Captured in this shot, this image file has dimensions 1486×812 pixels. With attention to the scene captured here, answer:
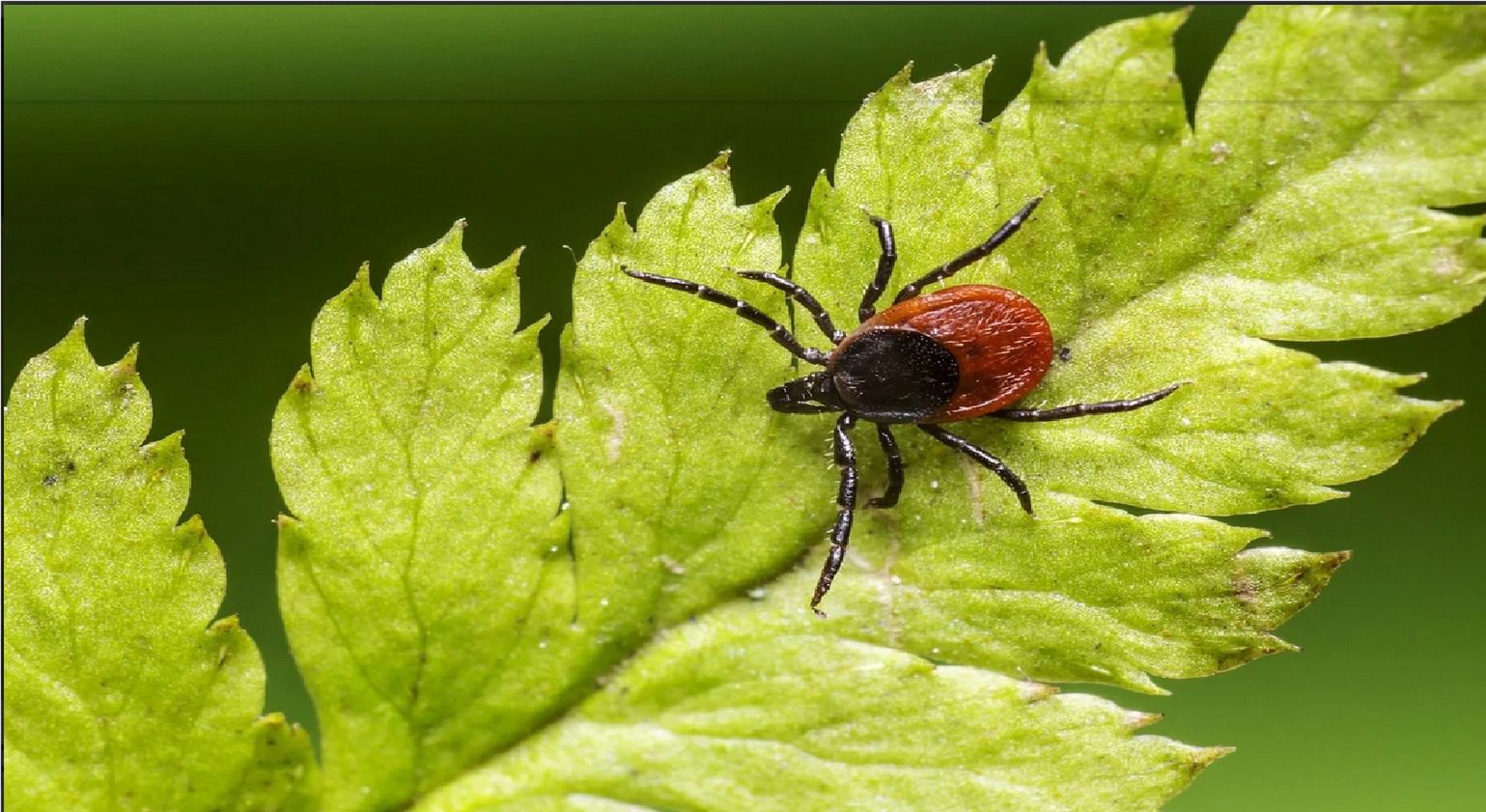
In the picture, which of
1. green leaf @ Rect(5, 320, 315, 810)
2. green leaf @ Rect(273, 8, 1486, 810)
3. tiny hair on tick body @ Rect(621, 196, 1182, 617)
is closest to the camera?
green leaf @ Rect(273, 8, 1486, 810)

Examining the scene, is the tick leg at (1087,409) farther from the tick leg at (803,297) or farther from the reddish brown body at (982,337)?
the tick leg at (803,297)

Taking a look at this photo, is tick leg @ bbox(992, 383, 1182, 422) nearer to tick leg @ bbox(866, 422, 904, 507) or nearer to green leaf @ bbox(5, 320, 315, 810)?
tick leg @ bbox(866, 422, 904, 507)

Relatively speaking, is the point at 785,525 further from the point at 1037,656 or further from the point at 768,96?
the point at 768,96

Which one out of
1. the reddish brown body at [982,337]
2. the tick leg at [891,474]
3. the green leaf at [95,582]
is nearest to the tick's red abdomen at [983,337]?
the reddish brown body at [982,337]

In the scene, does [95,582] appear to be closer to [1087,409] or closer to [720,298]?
[720,298]

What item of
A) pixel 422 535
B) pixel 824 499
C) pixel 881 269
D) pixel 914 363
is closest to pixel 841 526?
pixel 824 499

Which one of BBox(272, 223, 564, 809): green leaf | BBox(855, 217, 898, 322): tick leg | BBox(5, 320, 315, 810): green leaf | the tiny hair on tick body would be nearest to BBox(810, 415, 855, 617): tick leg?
the tiny hair on tick body
